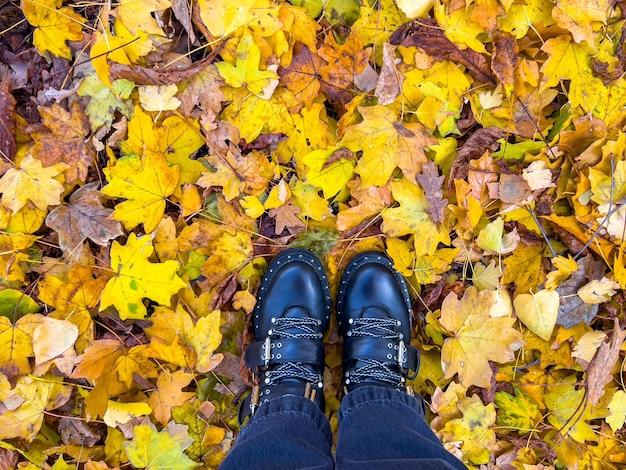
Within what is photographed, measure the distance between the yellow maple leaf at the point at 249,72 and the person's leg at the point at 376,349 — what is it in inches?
22.4

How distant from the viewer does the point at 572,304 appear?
4.16 feet

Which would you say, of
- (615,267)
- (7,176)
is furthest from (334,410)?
(7,176)

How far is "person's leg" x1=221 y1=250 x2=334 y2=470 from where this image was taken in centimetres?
114

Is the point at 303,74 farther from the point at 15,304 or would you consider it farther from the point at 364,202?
the point at 15,304

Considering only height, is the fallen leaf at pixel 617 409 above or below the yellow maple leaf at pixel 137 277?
below

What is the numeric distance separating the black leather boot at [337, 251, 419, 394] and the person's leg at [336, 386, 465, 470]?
0.09 meters

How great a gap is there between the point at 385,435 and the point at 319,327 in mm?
418

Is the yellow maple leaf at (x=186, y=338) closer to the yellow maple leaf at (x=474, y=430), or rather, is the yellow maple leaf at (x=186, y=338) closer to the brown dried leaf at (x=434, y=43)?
the yellow maple leaf at (x=474, y=430)

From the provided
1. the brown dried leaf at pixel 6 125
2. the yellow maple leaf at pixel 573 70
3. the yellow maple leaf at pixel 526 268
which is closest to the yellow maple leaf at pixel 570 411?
the yellow maple leaf at pixel 526 268

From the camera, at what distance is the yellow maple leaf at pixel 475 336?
121 cm

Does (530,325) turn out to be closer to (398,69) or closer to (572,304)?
(572,304)

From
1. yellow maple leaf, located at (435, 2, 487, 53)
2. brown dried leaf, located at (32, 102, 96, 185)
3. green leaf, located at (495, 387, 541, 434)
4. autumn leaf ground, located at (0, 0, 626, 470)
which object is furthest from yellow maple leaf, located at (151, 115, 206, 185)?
green leaf, located at (495, 387, 541, 434)

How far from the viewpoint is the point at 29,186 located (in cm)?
117

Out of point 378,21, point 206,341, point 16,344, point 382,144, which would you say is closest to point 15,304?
point 16,344
